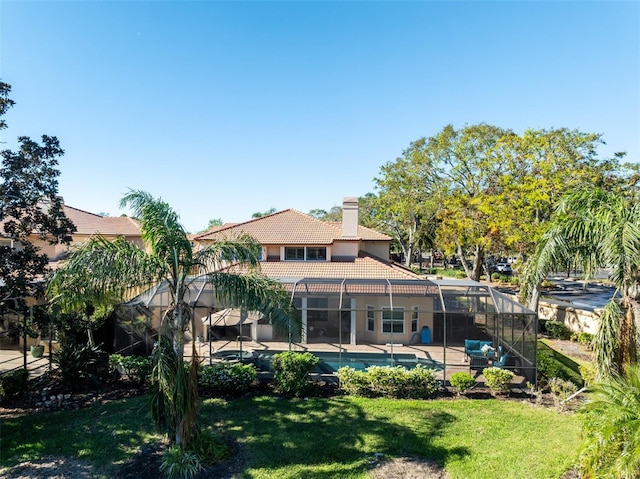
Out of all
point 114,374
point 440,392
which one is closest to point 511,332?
point 440,392

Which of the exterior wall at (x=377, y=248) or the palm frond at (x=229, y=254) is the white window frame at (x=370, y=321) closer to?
the exterior wall at (x=377, y=248)

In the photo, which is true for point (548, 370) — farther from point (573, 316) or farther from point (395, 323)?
point (573, 316)

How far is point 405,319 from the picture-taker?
782 inches

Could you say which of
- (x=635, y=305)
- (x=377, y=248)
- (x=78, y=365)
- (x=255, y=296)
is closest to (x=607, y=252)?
(x=635, y=305)

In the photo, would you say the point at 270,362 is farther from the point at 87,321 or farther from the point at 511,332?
the point at 511,332

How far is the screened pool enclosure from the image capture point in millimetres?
15281

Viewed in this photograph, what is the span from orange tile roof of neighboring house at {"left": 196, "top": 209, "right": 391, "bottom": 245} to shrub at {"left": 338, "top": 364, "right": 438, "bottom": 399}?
36.9 ft

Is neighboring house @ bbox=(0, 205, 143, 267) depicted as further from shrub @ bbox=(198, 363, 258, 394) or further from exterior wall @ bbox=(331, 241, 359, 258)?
shrub @ bbox=(198, 363, 258, 394)

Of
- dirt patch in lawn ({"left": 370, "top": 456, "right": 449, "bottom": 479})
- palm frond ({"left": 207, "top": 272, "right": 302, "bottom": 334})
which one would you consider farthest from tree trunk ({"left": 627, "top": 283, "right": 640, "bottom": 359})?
palm frond ({"left": 207, "top": 272, "right": 302, "bottom": 334})

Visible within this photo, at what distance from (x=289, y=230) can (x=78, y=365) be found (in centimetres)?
1432

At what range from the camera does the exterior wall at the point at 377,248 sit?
2752 centimetres

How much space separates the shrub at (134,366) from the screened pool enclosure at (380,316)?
5.84 ft

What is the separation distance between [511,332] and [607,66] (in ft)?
34.9

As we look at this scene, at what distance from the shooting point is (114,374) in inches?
554
